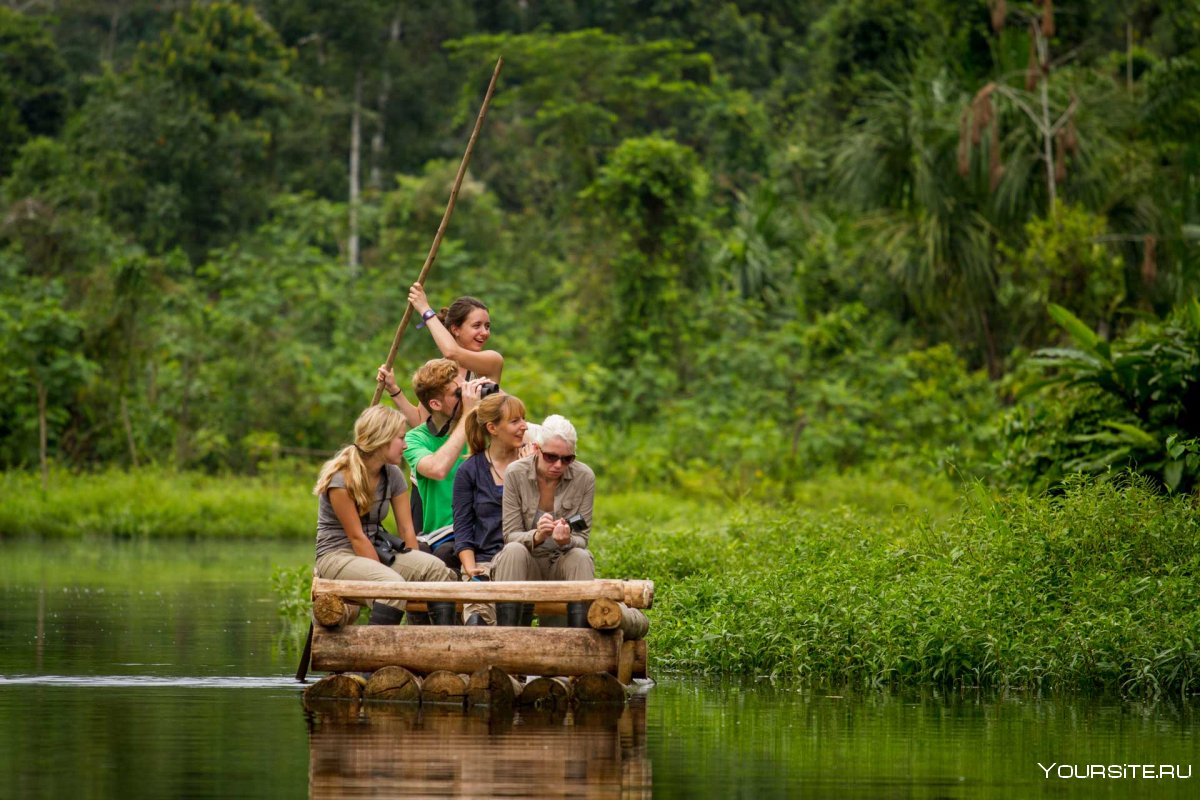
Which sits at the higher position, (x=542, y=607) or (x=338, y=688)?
(x=542, y=607)

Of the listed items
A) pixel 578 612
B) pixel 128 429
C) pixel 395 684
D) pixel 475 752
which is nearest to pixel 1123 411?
pixel 578 612

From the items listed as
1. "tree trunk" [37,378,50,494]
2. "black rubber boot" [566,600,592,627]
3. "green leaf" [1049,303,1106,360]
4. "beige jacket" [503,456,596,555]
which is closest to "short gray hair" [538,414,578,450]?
"beige jacket" [503,456,596,555]

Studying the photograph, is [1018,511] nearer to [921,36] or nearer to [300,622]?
[300,622]

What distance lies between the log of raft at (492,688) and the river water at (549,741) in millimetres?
157

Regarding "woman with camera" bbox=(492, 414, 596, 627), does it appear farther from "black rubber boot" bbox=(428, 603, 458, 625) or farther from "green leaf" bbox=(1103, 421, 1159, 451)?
"green leaf" bbox=(1103, 421, 1159, 451)

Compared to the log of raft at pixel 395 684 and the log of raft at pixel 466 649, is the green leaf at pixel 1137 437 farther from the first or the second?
the log of raft at pixel 395 684

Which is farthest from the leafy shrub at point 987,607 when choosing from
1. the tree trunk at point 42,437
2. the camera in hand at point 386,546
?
the tree trunk at point 42,437

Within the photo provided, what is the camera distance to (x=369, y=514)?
1070 cm

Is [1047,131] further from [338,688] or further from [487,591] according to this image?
[338,688]

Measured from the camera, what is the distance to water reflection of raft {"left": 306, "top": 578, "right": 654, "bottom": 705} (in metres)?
9.62

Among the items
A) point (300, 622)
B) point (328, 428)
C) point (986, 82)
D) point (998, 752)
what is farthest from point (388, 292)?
point (998, 752)

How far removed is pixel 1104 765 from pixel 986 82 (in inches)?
845

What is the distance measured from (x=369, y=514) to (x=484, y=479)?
2.23ft

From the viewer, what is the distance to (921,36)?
33469 millimetres
